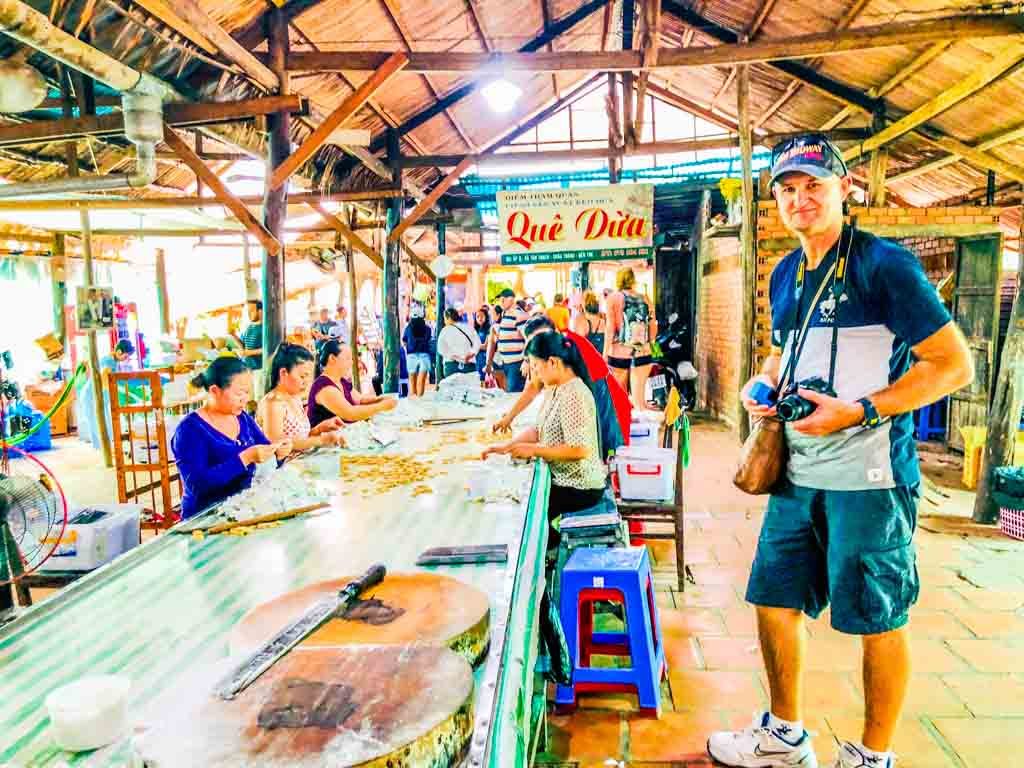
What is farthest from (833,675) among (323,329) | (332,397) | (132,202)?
(323,329)

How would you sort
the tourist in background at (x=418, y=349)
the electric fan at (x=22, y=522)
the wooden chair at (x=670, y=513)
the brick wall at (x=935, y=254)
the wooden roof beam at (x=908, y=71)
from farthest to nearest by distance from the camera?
the tourist in background at (x=418, y=349) < the brick wall at (x=935, y=254) < the wooden roof beam at (x=908, y=71) < the wooden chair at (x=670, y=513) < the electric fan at (x=22, y=522)

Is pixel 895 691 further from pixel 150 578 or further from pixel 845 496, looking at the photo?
pixel 150 578

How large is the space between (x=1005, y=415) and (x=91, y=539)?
6.51 meters

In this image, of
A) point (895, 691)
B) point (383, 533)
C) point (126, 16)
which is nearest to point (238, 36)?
point (126, 16)

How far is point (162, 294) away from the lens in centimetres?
1464

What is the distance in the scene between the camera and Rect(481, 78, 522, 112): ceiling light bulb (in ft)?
33.7

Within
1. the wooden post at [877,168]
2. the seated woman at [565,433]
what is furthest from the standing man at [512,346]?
the seated woman at [565,433]

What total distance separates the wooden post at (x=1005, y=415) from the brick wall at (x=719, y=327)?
3.44m

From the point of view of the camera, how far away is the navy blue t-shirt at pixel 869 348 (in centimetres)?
216

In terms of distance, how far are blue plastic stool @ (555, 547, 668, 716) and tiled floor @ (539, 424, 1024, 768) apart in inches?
4.1

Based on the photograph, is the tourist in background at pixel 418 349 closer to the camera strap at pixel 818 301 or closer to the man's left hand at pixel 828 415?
the camera strap at pixel 818 301

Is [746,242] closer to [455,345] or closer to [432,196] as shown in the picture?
[432,196]

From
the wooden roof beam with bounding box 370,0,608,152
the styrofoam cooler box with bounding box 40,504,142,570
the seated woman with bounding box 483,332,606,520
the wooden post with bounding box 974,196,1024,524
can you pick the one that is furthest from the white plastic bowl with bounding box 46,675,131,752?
the wooden roof beam with bounding box 370,0,608,152

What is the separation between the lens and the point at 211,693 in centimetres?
130
